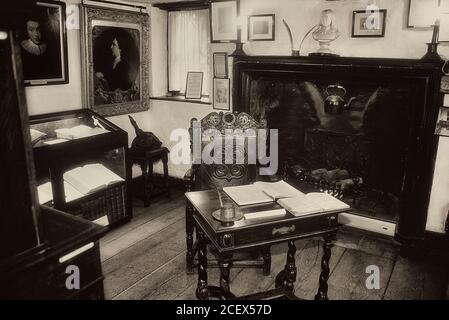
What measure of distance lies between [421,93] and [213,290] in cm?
257

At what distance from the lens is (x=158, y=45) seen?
213 inches

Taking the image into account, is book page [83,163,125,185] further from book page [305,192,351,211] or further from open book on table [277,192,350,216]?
book page [305,192,351,211]

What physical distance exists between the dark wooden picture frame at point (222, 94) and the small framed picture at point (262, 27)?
638mm

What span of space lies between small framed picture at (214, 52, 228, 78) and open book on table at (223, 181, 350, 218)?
232cm

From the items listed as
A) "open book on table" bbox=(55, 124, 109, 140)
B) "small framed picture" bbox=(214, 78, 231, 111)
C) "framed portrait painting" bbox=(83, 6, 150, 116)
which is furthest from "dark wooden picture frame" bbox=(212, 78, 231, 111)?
"open book on table" bbox=(55, 124, 109, 140)

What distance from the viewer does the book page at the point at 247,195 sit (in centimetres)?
259

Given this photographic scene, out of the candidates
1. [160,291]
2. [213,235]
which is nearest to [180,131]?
[160,291]

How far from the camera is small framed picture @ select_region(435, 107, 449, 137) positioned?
3.49m

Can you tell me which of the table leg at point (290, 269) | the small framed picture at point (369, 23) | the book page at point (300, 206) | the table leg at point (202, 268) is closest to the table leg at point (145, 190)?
the table leg at point (202, 268)

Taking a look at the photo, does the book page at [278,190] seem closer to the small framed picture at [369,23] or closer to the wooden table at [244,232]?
the wooden table at [244,232]

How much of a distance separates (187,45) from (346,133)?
251cm

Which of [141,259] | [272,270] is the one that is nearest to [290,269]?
[272,270]

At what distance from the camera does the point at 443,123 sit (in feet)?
11.5

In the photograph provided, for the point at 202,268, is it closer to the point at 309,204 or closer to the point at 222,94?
the point at 309,204
